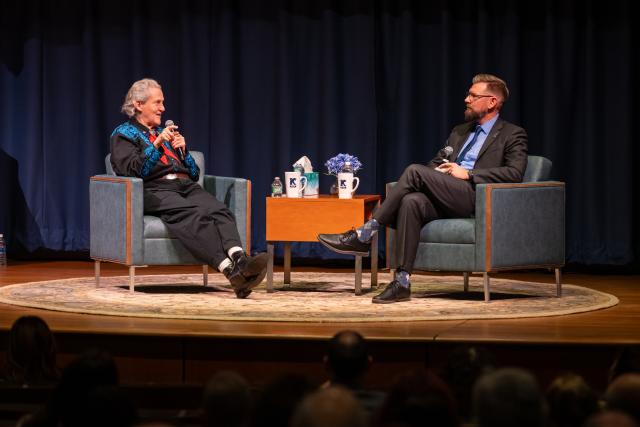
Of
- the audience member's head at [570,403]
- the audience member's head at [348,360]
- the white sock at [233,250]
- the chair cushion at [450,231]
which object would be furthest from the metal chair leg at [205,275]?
the audience member's head at [570,403]

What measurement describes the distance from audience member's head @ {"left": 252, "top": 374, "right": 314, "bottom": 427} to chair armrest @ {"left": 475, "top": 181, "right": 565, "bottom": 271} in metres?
3.03

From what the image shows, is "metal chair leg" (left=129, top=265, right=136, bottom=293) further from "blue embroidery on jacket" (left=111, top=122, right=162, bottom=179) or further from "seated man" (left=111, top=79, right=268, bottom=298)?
"blue embroidery on jacket" (left=111, top=122, right=162, bottom=179)

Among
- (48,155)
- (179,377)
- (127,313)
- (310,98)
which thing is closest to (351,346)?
(179,377)

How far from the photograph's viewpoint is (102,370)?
8.91 ft

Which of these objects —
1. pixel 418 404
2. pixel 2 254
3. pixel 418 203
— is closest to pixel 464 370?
pixel 418 404

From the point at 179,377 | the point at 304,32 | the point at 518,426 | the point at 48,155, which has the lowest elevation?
the point at 179,377

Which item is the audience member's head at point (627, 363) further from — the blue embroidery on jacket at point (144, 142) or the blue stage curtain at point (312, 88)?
the blue stage curtain at point (312, 88)

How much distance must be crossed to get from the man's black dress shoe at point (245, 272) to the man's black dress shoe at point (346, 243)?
31cm

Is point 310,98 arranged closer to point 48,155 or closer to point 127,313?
point 48,155

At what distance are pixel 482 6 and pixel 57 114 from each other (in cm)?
291

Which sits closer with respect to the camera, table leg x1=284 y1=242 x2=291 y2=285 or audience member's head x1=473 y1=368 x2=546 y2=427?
audience member's head x1=473 y1=368 x2=546 y2=427

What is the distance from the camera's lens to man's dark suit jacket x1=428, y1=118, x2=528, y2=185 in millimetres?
5582

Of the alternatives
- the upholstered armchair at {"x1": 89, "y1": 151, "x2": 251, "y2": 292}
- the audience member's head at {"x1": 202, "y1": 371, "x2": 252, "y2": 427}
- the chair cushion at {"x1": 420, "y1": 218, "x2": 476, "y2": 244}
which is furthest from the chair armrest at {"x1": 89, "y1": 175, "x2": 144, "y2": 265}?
the audience member's head at {"x1": 202, "y1": 371, "x2": 252, "y2": 427}

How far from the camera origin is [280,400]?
2.35 m
